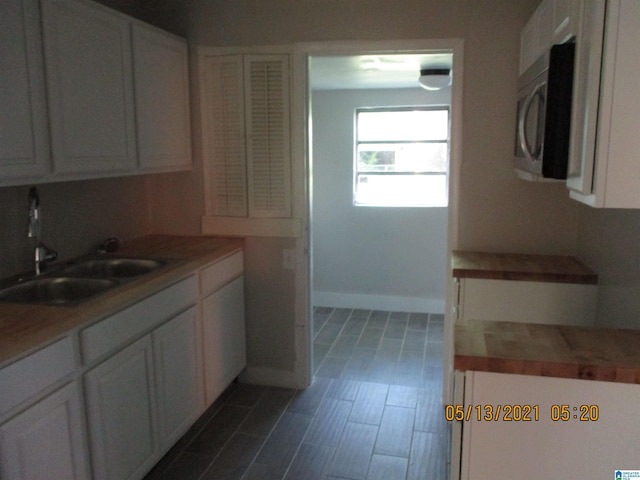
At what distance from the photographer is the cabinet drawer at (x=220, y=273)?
2783 millimetres

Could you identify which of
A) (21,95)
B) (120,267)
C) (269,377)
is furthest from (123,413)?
(269,377)

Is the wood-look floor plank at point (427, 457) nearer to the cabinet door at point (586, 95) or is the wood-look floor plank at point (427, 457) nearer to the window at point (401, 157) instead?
the cabinet door at point (586, 95)

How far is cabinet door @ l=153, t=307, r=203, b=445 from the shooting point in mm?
2383

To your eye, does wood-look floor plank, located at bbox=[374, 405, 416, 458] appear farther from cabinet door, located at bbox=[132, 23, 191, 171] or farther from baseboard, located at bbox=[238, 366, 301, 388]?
cabinet door, located at bbox=[132, 23, 191, 171]

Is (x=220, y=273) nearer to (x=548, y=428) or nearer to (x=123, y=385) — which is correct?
(x=123, y=385)

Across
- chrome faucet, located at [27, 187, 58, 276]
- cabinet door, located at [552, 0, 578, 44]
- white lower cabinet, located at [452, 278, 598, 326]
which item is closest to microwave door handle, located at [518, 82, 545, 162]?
cabinet door, located at [552, 0, 578, 44]

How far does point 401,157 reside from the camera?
16.6 ft

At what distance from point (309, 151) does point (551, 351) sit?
2.01 meters

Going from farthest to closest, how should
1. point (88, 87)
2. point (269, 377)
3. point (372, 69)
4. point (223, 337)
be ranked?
1. point (372, 69)
2. point (269, 377)
3. point (223, 337)
4. point (88, 87)

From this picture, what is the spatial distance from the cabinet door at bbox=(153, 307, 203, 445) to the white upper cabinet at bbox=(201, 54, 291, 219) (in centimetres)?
85

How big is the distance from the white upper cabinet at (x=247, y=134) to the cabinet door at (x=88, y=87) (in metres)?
0.66

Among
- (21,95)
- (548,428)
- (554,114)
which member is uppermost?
(21,95)

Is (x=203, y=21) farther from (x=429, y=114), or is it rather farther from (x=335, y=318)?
(x=335, y=318)

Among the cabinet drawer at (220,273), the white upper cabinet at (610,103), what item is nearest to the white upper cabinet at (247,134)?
the cabinet drawer at (220,273)
